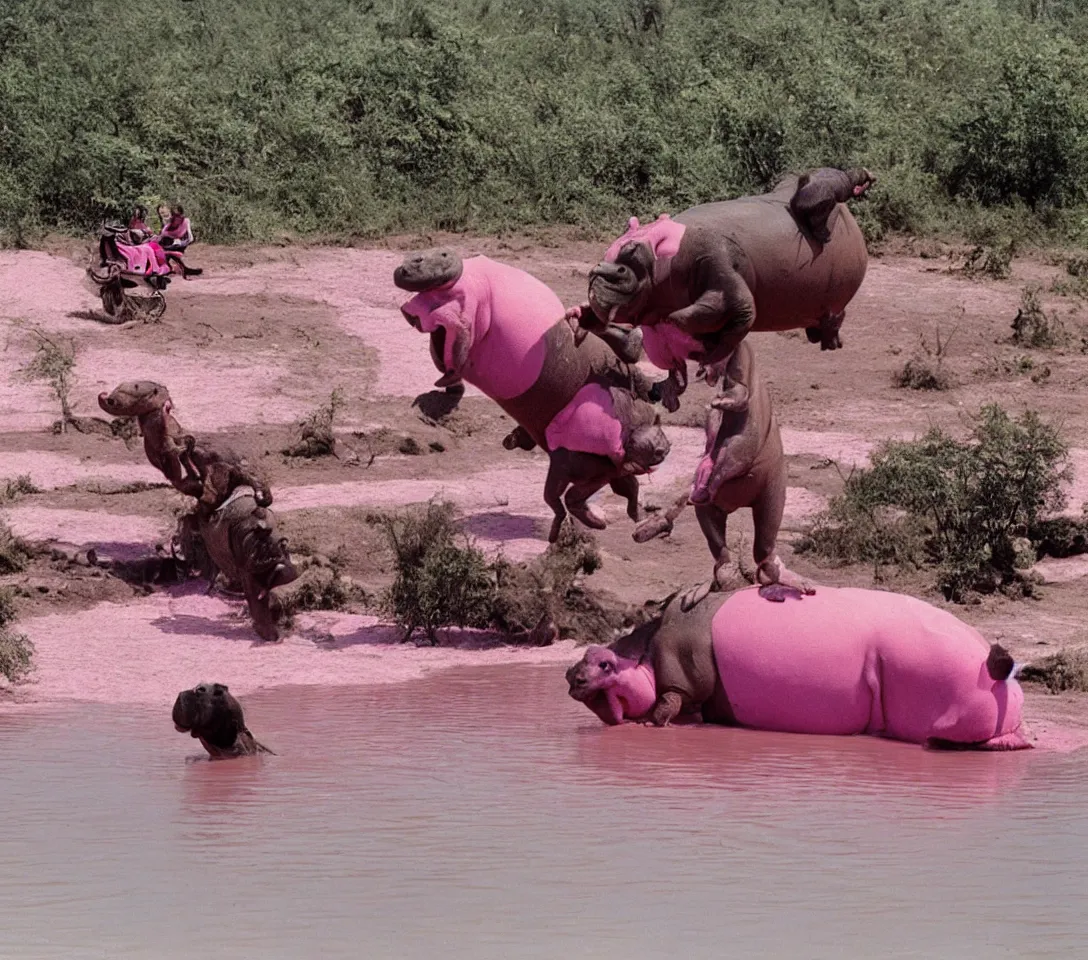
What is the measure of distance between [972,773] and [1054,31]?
20.9 meters

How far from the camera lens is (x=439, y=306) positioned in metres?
11.1

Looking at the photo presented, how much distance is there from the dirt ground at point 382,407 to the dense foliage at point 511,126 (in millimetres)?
1285

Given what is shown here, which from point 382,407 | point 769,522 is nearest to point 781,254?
point 769,522

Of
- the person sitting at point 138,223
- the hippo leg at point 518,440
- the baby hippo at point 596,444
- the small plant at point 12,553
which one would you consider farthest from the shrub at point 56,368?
the baby hippo at point 596,444

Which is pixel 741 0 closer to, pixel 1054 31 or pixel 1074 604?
pixel 1054 31

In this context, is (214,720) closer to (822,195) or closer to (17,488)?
(822,195)

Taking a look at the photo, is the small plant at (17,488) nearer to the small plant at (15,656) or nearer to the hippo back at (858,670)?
the small plant at (15,656)

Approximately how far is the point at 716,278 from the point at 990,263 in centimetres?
1071

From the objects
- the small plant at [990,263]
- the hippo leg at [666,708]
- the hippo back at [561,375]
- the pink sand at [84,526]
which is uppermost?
the hippo back at [561,375]

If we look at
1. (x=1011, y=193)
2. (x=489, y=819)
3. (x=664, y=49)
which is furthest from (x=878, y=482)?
(x=664, y=49)

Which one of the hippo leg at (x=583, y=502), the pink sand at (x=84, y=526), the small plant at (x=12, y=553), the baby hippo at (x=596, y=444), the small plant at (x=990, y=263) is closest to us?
the baby hippo at (x=596, y=444)

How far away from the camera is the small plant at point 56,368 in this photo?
16.1 m

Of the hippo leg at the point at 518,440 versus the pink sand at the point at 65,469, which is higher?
the hippo leg at the point at 518,440

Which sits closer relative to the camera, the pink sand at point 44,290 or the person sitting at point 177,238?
the pink sand at point 44,290
